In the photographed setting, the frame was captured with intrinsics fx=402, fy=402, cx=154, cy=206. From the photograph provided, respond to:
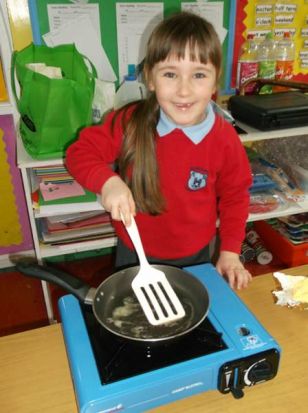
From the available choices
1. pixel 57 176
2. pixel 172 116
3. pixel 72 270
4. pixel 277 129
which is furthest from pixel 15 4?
pixel 72 270

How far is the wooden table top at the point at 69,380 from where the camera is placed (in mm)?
626

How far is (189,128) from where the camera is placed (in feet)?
3.17

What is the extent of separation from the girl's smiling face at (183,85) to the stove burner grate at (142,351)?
0.48 meters

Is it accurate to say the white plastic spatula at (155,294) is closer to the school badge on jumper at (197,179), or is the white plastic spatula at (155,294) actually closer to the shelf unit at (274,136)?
the school badge on jumper at (197,179)

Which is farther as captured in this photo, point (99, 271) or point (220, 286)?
point (99, 271)

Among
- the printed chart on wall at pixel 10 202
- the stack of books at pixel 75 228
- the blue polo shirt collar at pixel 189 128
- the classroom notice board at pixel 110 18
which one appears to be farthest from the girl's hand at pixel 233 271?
the printed chart on wall at pixel 10 202

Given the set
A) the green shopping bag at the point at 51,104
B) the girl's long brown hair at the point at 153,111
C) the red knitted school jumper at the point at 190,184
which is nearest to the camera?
the girl's long brown hair at the point at 153,111

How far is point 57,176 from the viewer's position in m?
1.51

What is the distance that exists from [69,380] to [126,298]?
0.17 m

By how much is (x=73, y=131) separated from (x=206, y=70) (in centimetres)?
58

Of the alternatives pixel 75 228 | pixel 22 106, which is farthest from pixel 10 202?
pixel 22 106

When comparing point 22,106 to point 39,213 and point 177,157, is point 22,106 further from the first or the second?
point 177,157

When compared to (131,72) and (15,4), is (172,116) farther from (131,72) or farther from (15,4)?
(15,4)

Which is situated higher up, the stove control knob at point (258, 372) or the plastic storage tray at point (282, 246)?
the stove control knob at point (258, 372)
